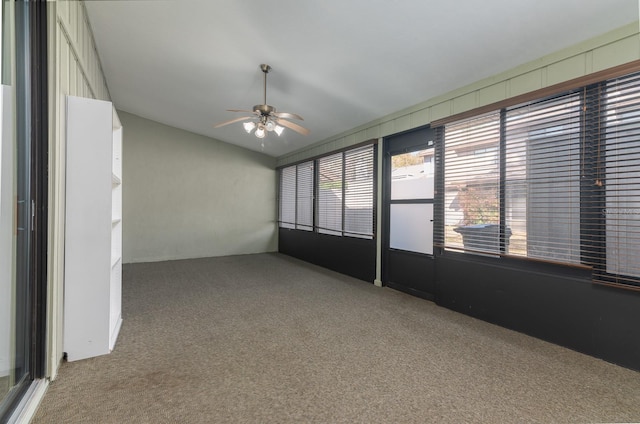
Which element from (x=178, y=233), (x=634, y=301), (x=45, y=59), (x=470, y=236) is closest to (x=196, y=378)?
(x=45, y=59)

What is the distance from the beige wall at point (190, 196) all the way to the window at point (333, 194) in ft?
2.47

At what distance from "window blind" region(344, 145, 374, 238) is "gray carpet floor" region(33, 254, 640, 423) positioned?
1.68 meters

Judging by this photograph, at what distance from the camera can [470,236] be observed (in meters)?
3.12

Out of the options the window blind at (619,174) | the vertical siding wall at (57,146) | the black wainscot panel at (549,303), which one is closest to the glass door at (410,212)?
the black wainscot panel at (549,303)

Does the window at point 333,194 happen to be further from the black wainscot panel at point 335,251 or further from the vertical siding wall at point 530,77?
the vertical siding wall at point 530,77

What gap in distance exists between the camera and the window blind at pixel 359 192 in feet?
15.0

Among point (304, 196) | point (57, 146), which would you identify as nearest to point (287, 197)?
point (304, 196)

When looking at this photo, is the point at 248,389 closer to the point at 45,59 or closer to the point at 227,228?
the point at 45,59

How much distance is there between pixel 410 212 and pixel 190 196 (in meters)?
4.91

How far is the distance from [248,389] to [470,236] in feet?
8.66

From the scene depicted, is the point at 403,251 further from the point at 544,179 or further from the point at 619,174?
the point at 619,174

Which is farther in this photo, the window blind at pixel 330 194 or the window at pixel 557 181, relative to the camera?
the window blind at pixel 330 194

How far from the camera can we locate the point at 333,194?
17.9ft

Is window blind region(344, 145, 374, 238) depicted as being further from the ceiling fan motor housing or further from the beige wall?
the beige wall
